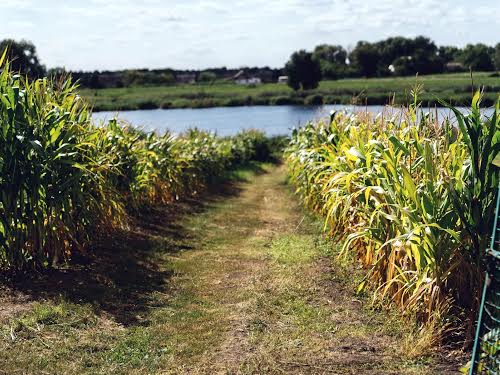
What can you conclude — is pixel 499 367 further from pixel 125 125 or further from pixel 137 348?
pixel 125 125

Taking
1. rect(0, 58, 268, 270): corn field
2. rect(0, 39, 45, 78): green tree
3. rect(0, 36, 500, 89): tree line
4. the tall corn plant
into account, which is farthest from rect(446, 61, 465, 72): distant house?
the tall corn plant

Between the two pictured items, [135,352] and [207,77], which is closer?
[135,352]

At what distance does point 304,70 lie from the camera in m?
83.6

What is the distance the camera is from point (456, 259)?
4.60 metres

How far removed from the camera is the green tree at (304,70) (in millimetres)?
83250

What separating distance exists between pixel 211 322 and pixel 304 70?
8040 centimetres

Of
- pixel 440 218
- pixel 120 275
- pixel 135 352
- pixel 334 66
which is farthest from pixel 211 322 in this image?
pixel 334 66

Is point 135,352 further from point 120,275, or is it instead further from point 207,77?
point 207,77

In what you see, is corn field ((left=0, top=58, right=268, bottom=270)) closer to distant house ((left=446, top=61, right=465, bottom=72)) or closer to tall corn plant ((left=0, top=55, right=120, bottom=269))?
tall corn plant ((left=0, top=55, right=120, bottom=269))

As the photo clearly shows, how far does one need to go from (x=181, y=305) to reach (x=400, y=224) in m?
2.37

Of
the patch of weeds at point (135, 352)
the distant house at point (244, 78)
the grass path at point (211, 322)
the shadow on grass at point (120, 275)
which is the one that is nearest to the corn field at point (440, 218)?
the grass path at point (211, 322)

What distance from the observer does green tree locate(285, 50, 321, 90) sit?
273 feet

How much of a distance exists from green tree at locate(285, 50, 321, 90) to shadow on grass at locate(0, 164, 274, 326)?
7491cm

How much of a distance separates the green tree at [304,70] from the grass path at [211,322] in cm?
7693
